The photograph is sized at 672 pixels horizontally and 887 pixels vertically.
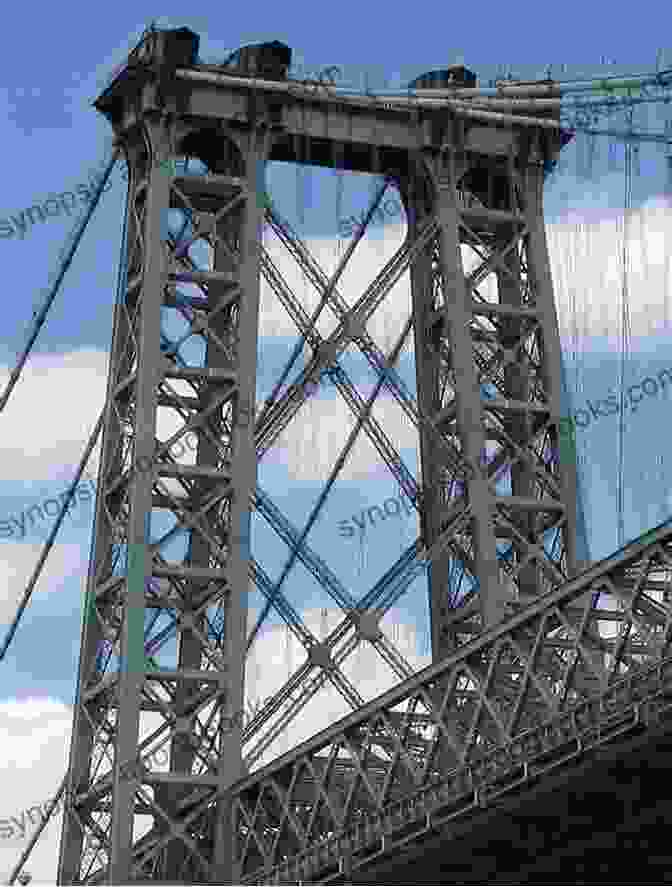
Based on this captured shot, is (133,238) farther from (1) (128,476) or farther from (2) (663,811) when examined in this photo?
(2) (663,811)

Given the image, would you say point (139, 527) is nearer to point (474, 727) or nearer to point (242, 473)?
point (242, 473)

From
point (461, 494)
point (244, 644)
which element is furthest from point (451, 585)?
point (244, 644)

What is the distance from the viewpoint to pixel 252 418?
5469 centimetres

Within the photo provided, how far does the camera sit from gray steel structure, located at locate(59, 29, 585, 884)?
52438 mm

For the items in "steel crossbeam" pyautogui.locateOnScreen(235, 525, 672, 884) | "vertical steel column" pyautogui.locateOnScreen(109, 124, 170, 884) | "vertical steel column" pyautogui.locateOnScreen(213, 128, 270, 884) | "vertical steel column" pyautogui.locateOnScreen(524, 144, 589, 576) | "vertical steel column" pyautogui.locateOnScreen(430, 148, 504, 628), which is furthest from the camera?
"vertical steel column" pyautogui.locateOnScreen(524, 144, 589, 576)

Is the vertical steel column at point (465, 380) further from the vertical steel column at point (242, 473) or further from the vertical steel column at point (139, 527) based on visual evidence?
the vertical steel column at point (139, 527)

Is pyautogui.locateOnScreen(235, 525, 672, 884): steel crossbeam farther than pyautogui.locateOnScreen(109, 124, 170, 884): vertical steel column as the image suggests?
No

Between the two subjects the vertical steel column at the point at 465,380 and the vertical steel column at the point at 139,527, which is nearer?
the vertical steel column at the point at 139,527

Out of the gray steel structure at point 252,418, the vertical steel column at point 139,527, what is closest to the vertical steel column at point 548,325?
the gray steel structure at point 252,418

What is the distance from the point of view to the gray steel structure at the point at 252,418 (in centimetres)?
5244

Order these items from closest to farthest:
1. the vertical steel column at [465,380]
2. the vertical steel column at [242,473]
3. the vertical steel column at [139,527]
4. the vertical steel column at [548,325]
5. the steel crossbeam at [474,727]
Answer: the steel crossbeam at [474,727] < the vertical steel column at [139,527] < the vertical steel column at [242,473] < the vertical steel column at [465,380] < the vertical steel column at [548,325]

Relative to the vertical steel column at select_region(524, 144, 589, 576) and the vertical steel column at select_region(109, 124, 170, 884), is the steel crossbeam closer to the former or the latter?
the vertical steel column at select_region(109, 124, 170, 884)

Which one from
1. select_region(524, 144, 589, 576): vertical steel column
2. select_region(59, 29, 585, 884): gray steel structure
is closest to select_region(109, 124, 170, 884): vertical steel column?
select_region(59, 29, 585, 884): gray steel structure

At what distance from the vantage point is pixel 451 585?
56.0 m
